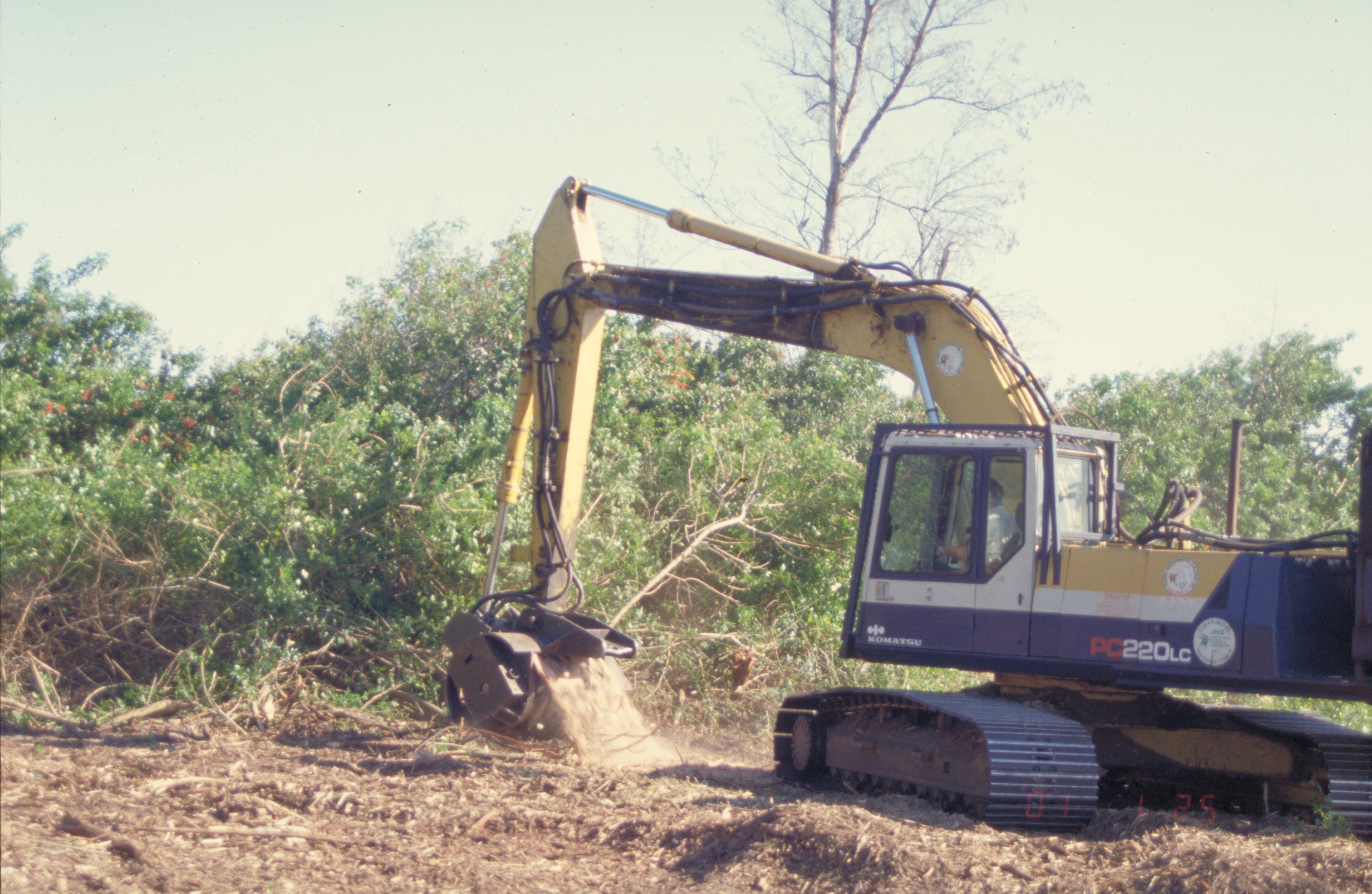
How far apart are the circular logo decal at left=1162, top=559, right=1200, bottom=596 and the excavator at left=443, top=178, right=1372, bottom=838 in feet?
0.05

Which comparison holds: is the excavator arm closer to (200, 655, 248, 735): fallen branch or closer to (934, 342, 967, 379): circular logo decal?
(934, 342, 967, 379): circular logo decal

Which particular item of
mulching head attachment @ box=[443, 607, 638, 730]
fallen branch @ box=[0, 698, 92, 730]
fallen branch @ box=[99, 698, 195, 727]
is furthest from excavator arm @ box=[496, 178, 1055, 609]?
fallen branch @ box=[0, 698, 92, 730]

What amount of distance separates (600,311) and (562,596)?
78.3 inches

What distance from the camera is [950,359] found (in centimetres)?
735

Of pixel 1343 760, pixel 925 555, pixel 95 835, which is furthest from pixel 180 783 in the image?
pixel 1343 760

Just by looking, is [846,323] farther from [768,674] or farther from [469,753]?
[768,674]

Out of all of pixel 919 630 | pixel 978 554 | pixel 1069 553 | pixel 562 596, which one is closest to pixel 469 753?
pixel 562 596

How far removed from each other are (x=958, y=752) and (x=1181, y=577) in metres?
1.56

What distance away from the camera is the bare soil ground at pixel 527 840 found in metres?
4.61

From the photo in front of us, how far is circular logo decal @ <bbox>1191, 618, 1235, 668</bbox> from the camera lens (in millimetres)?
6270

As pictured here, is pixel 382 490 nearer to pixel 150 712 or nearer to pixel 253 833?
pixel 150 712

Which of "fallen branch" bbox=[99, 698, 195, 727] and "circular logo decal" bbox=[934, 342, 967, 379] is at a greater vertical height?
"circular logo decal" bbox=[934, 342, 967, 379]

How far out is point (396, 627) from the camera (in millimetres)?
9734

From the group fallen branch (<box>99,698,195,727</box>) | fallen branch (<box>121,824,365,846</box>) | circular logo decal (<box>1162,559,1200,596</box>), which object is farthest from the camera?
fallen branch (<box>99,698,195,727</box>)
